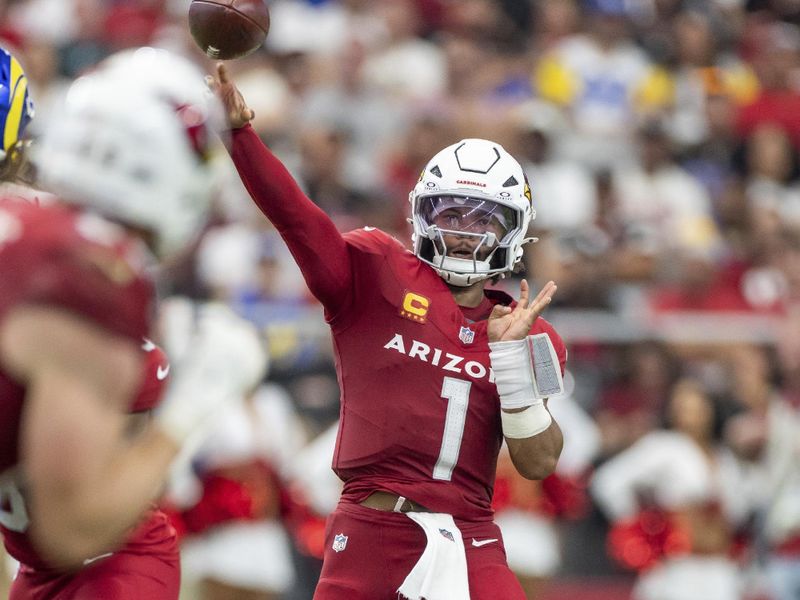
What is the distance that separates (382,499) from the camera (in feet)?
14.3

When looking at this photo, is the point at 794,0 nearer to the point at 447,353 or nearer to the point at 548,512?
the point at 548,512

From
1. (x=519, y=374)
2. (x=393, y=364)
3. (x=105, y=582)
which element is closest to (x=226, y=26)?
(x=393, y=364)

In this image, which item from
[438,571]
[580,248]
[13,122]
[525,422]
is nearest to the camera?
[438,571]

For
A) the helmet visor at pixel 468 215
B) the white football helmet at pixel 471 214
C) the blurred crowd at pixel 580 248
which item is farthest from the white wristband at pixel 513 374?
the blurred crowd at pixel 580 248

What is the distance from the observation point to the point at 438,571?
166 inches

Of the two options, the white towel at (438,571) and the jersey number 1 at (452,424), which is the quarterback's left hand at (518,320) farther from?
the white towel at (438,571)

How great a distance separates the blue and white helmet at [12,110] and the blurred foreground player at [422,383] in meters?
0.76

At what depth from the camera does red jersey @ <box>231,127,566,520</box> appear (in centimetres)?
432

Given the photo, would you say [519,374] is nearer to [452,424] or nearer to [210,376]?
[452,424]

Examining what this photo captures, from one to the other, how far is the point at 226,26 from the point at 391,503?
5.09 ft

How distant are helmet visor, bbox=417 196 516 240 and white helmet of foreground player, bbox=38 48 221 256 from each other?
5.84 ft

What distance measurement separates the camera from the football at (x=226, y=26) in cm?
426

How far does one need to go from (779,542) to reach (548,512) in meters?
1.38

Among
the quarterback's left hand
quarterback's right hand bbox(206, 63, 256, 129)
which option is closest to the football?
quarterback's right hand bbox(206, 63, 256, 129)
